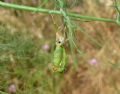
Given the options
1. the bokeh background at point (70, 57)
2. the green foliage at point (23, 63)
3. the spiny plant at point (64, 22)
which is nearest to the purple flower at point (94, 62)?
the bokeh background at point (70, 57)

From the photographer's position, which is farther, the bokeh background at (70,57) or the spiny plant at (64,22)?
the bokeh background at (70,57)

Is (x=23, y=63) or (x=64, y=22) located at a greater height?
(x=64, y=22)

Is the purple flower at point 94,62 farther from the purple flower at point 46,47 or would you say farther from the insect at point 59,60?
the insect at point 59,60

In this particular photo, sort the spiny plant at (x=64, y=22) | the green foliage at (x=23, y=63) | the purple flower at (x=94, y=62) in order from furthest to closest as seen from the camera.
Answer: the purple flower at (x=94, y=62) < the green foliage at (x=23, y=63) < the spiny plant at (x=64, y=22)

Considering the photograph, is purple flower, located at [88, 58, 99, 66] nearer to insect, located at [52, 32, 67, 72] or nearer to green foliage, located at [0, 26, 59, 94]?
green foliage, located at [0, 26, 59, 94]

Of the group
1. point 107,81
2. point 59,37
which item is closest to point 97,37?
point 107,81

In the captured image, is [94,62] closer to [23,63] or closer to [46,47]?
[46,47]

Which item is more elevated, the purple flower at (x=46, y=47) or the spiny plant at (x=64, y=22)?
the spiny plant at (x=64, y=22)

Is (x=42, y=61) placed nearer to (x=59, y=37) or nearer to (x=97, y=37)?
(x=97, y=37)

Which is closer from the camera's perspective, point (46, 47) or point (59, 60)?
point (59, 60)

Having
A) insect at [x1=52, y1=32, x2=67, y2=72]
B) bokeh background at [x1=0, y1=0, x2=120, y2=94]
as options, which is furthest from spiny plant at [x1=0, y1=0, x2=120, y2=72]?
bokeh background at [x1=0, y1=0, x2=120, y2=94]

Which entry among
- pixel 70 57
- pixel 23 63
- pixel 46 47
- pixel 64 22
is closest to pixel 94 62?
pixel 70 57
